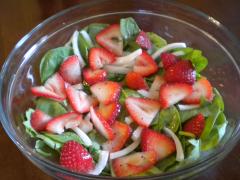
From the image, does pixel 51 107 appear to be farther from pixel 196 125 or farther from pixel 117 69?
pixel 196 125

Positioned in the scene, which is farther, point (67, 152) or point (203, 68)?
point (203, 68)

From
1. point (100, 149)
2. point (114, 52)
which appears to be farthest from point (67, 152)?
point (114, 52)

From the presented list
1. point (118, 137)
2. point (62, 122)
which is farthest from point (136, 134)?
point (62, 122)

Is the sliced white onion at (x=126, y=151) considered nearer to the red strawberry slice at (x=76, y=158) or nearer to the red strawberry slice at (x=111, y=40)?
the red strawberry slice at (x=76, y=158)

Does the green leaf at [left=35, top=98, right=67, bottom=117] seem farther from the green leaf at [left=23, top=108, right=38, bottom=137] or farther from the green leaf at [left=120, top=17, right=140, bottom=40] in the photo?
the green leaf at [left=120, top=17, right=140, bottom=40]

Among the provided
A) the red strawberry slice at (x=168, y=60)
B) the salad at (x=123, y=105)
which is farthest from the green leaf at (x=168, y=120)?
the red strawberry slice at (x=168, y=60)

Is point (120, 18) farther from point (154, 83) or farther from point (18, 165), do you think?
point (18, 165)

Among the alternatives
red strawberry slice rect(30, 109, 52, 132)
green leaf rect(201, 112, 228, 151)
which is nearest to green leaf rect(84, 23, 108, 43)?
red strawberry slice rect(30, 109, 52, 132)
